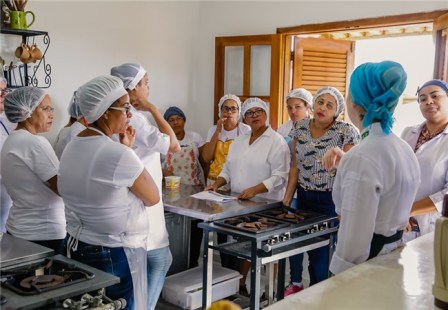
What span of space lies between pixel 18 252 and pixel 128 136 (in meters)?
0.63

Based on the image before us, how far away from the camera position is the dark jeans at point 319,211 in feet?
9.15

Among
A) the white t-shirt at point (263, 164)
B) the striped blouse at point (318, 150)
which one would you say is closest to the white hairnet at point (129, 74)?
the white t-shirt at point (263, 164)

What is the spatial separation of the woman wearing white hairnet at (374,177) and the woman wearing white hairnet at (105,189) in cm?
78

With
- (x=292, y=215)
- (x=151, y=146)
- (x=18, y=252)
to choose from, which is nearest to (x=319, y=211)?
(x=292, y=215)

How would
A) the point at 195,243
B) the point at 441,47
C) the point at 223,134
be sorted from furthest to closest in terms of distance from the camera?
the point at 195,243 → the point at 223,134 → the point at 441,47

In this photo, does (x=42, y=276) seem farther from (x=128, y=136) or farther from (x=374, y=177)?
(x=374, y=177)

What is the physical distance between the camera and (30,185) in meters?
2.01

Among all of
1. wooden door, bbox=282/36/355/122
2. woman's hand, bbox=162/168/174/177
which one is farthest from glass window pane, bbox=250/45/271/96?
woman's hand, bbox=162/168/174/177

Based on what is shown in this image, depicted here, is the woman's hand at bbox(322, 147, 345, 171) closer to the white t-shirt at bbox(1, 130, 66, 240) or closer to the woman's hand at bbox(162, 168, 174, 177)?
the white t-shirt at bbox(1, 130, 66, 240)

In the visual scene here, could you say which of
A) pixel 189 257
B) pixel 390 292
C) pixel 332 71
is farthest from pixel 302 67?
pixel 390 292

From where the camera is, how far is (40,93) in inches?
89.1

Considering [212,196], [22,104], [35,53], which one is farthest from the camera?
[35,53]

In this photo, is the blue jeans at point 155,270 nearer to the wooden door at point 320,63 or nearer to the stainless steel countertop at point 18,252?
the stainless steel countertop at point 18,252

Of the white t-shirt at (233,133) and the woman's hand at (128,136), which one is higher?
Answer: the woman's hand at (128,136)
